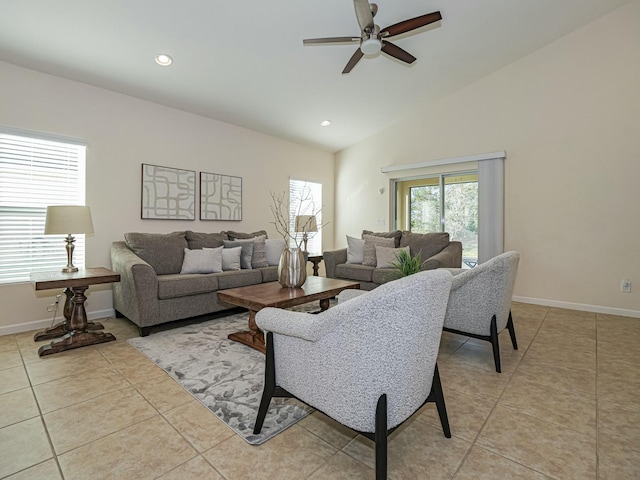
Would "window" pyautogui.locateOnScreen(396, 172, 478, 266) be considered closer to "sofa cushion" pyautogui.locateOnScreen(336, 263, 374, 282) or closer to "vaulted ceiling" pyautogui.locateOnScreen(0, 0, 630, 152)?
"vaulted ceiling" pyautogui.locateOnScreen(0, 0, 630, 152)

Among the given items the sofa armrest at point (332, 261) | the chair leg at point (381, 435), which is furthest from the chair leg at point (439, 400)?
the sofa armrest at point (332, 261)

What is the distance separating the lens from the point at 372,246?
4750 mm

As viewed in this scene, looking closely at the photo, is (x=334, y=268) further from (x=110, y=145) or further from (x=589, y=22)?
(x=589, y=22)

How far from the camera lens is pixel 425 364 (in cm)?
133

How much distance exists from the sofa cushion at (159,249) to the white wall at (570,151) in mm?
4254

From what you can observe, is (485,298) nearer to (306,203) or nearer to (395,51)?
(395,51)

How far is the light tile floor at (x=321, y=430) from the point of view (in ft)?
4.57

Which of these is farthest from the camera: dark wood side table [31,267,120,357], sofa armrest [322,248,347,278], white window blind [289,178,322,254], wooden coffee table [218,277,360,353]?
white window blind [289,178,322,254]

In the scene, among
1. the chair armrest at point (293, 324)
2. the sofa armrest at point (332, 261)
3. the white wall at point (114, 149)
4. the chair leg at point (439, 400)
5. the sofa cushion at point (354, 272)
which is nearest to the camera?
the chair armrest at point (293, 324)

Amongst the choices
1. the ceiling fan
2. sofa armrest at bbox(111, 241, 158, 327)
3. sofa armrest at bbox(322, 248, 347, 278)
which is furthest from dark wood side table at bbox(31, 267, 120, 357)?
the ceiling fan

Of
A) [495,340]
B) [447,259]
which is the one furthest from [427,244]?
[495,340]

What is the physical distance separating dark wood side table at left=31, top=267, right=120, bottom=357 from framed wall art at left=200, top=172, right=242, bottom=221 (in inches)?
70.8

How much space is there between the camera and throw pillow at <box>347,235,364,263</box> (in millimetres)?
4801

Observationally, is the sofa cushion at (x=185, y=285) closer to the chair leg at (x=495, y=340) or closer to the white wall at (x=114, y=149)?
the white wall at (x=114, y=149)
